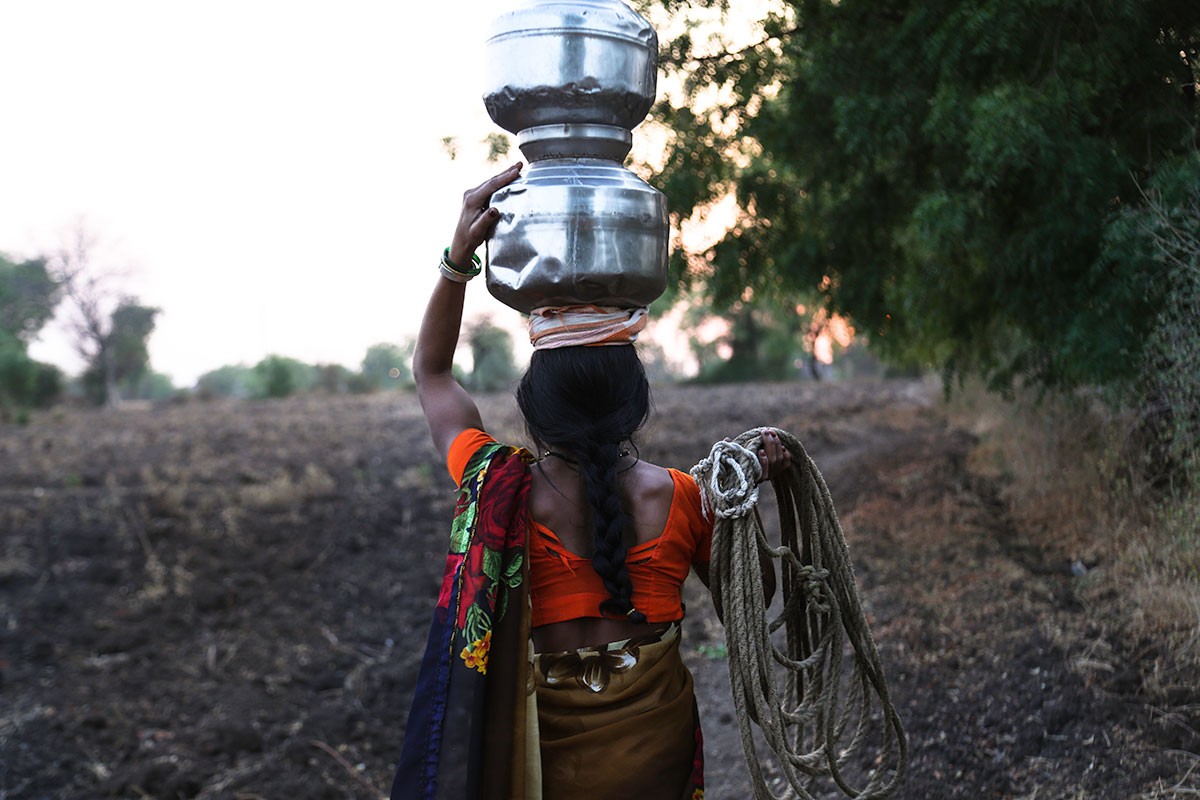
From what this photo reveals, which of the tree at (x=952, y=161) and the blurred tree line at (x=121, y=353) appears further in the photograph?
the blurred tree line at (x=121, y=353)

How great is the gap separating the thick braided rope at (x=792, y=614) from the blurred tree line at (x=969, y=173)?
2369 mm

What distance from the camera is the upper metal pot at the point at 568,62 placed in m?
2.15

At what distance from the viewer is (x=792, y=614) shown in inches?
95.2

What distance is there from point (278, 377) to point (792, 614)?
3154cm

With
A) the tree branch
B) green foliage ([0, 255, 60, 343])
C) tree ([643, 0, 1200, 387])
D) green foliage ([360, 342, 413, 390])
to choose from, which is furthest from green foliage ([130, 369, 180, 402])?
the tree branch

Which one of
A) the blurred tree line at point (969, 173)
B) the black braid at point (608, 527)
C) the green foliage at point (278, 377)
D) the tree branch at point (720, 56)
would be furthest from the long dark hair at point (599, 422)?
the green foliage at point (278, 377)

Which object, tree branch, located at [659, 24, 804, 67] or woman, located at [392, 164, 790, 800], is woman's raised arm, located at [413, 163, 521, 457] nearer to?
woman, located at [392, 164, 790, 800]

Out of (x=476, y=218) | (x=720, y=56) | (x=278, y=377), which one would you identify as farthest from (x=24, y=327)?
(x=476, y=218)

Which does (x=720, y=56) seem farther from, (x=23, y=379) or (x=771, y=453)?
(x=23, y=379)

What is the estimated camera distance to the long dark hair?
196cm

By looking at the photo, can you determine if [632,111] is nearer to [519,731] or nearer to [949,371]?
[519,731]

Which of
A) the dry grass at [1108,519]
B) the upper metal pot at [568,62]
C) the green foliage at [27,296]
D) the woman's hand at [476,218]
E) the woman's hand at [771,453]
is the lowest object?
the dry grass at [1108,519]

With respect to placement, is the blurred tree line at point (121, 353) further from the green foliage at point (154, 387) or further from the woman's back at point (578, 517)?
the woman's back at point (578, 517)

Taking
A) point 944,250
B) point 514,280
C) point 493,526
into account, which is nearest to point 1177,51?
point 944,250
